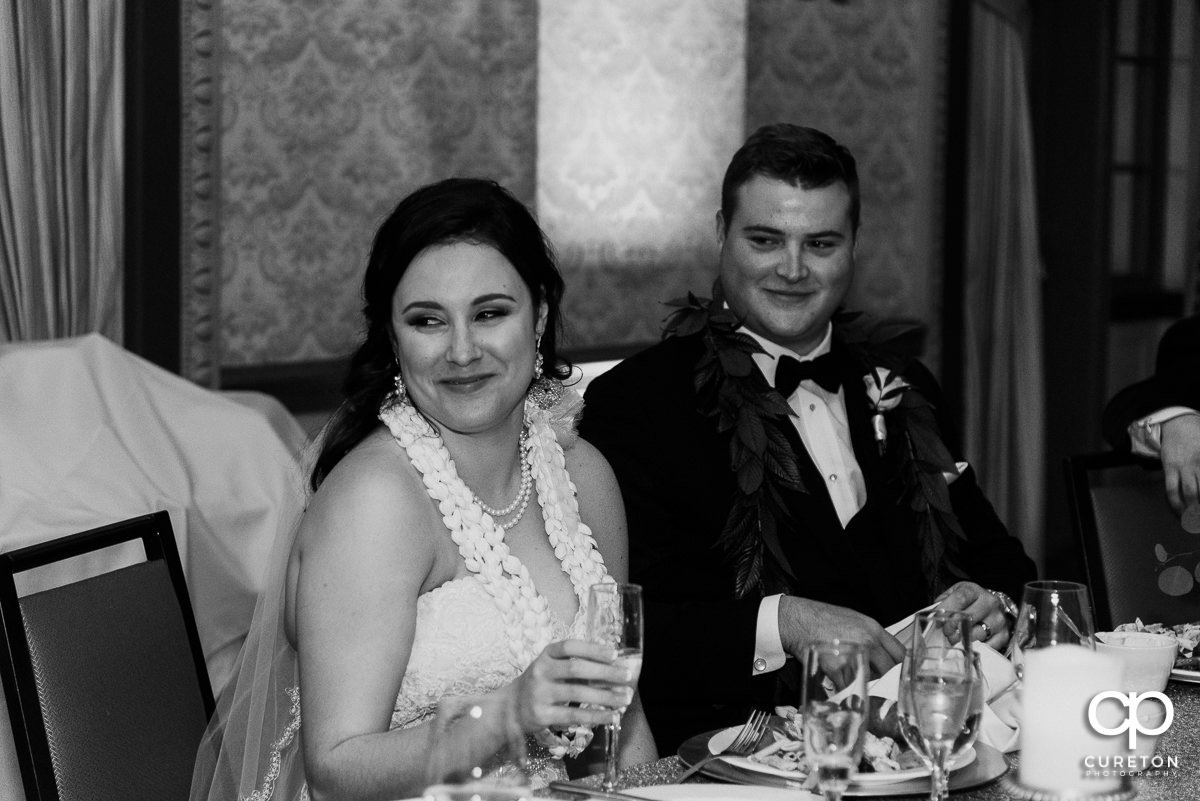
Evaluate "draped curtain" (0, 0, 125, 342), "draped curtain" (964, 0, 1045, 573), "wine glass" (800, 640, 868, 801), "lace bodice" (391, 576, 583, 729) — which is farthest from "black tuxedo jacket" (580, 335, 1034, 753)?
"draped curtain" (964, 0, 1045, 573)

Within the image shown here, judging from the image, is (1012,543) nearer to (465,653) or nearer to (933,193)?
(465,653)

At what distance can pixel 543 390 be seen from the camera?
7.54 feet

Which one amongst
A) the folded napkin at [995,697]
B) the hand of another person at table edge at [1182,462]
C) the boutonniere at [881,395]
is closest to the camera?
the folded napkin at [995,697]

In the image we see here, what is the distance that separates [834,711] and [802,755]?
30cm

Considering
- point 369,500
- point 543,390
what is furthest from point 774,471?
point 369,500

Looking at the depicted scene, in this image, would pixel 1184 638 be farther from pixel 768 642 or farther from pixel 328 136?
pixel 328 136

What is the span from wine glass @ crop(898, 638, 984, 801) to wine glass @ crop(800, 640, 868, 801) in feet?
0.26

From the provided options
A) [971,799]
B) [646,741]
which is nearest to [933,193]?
[646,741]

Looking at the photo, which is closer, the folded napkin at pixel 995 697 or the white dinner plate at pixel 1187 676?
the folded napkin at pixel 995 697

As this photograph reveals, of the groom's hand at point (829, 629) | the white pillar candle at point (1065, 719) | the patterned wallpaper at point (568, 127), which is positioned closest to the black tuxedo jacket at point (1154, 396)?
the groom's hand at point (829, 629)

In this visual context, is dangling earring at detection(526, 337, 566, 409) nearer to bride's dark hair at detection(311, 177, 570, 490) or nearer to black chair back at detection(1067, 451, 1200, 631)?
bride's dark hair at detection(311, 177, 570, 490)

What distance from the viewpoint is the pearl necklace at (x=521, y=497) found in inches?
84.1

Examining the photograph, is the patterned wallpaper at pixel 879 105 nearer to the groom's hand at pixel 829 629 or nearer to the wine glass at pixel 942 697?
the groom's hand at pixel 829 629

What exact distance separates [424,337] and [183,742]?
0.72 m
